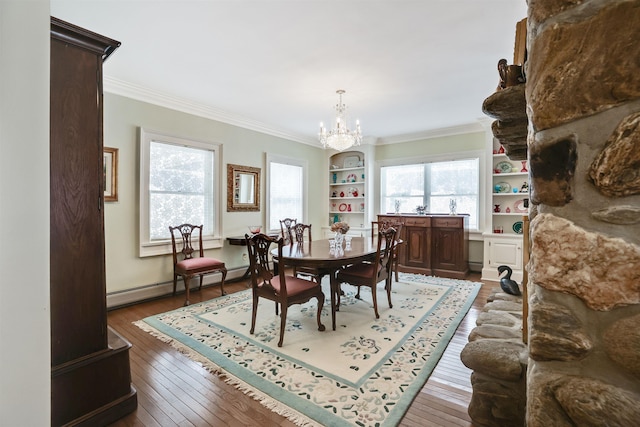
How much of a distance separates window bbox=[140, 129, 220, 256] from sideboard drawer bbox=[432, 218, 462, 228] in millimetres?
3778

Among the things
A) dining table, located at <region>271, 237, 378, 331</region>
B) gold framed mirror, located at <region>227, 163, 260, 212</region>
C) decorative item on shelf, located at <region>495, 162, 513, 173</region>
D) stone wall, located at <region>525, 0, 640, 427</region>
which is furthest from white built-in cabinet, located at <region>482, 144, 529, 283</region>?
stone wall, located at <region>525, 0, 640, 427</region>

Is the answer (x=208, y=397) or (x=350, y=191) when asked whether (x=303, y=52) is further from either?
(x=350, y=191)

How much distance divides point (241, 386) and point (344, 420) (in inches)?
29.8

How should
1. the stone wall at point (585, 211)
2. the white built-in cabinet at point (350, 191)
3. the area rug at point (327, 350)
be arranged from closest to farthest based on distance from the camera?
the stone wall at point (585, 211), the area rug at point (327, 350), the white built-in cabinet at point (350, 191)

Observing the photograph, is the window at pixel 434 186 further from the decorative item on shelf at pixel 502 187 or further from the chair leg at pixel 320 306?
the chair leg at pixel 320 306

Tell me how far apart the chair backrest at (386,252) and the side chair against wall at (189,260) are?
2149mm

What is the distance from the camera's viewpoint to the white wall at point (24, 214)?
1009mm

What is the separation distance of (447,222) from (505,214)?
0.94 meters

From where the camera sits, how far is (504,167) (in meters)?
5.14

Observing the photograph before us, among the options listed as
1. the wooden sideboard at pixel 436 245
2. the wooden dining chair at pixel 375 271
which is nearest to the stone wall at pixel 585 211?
the wooden dining chair at pixel 375 271

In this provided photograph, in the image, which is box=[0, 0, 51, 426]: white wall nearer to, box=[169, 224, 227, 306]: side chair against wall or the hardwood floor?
the hardwood floor

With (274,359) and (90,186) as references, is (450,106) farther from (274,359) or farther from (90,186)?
(90,186)

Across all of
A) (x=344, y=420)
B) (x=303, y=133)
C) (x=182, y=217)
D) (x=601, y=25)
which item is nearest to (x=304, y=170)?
(x=303, y=133)

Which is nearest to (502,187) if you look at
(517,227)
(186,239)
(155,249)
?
(517,227)
